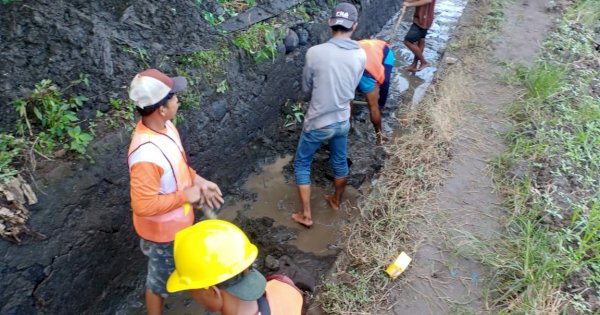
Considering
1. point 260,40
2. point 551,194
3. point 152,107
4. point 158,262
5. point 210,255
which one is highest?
point 152,107

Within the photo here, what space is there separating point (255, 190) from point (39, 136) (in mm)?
2016

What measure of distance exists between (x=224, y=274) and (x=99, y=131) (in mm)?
1890

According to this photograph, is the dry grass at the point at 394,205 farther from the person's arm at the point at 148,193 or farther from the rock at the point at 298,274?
the person's arm at the point at 148,193

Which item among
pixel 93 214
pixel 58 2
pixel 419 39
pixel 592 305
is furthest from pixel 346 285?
pixel 419 39

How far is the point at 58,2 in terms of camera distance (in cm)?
318

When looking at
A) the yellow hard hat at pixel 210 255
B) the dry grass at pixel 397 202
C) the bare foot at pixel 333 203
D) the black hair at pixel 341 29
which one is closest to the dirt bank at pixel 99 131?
the bare foot at pixel 333 203

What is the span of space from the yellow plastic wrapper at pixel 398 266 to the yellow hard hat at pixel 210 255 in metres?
1.46

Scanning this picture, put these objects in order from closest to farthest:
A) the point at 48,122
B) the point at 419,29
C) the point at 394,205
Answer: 1. the point at 48,122
2. the point at 394,205
3. the point at 419,29

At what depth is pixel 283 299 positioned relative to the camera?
185cm

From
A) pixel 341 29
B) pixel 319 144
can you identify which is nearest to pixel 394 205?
pixel 319 144

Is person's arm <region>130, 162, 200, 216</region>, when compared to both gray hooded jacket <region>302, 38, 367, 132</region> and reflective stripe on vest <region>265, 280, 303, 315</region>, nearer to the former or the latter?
reflective stripe on vest <region>265, 280, 303, 315</region>

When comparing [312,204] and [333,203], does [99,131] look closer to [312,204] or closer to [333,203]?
[312,204]

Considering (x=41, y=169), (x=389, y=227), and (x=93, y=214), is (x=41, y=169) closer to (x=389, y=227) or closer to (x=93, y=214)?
(x=93, y=214)

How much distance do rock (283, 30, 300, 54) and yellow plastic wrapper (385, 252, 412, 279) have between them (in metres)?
2.73
